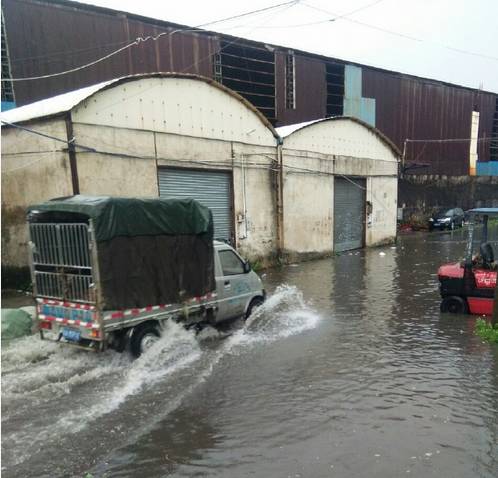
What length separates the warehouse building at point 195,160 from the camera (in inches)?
414

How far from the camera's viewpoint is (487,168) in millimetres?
38438

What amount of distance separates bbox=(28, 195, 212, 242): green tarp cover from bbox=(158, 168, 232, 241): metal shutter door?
17.8 feet

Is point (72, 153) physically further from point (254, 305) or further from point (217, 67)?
point (217, 67)

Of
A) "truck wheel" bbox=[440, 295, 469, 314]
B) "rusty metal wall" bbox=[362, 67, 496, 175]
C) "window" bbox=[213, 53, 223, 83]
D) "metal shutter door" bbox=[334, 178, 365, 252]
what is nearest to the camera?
"truck wheel" bbox=[440, 295, 469, 314]

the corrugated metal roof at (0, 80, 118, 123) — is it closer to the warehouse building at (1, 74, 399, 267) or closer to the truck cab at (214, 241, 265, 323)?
the warehouse building at (1, 74, 399, 267)

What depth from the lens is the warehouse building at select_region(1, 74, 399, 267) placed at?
10.5m

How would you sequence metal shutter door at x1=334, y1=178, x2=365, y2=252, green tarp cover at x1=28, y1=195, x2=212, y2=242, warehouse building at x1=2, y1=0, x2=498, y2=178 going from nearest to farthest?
green tarp cover at x1=28, y1=195, x2=212, y2=242 → warehouse building at x1=2, y1=0, x2=498, y2=178 → metal shutter door at x1=334, y1=178, x2=365, y2=252

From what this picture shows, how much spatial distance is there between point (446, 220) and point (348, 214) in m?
12.9

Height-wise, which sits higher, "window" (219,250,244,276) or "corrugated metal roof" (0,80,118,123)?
"corrugated metal roof" (0,80,118,123)

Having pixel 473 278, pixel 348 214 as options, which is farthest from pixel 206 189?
pixel 348 214

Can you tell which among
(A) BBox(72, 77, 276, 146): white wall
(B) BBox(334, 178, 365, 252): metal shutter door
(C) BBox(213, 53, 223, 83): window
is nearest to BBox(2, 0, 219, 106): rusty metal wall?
(C) BBox(213, 53, 223, 83): window

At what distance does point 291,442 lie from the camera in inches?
170

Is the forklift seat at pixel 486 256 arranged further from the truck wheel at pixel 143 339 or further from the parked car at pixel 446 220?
the parked car at pixel 446 220

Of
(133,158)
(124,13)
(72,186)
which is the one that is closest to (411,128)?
(124,13)
